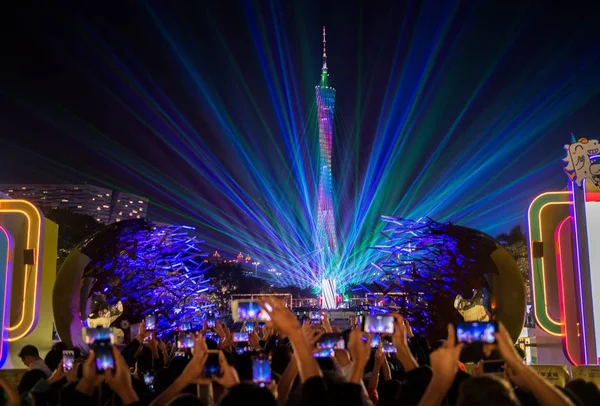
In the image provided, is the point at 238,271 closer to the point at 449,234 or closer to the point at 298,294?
the point at 298,294

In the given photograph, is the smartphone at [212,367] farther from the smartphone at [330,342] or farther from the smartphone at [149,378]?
the smartphone at [149,378]

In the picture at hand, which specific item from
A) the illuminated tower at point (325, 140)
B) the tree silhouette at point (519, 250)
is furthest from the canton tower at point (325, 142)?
the tree silhouette at point (519, 250)

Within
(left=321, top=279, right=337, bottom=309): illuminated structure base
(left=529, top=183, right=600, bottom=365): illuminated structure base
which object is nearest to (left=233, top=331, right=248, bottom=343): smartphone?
(left=529, top=183, right=600, bottom=365): illuminated structure base

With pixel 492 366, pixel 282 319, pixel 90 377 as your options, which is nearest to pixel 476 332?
pixel 492 366

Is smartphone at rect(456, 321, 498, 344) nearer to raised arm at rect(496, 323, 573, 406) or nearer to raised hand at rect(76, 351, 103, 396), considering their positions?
raised arm at rect(496, 323, 573, 406)

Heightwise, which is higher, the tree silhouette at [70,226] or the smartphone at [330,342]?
the tree silhouette at [70,226]
